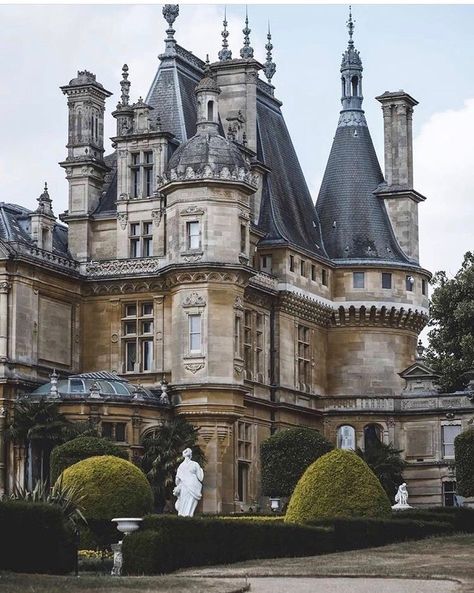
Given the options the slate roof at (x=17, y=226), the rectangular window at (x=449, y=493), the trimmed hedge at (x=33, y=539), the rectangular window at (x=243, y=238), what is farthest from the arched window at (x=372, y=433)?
the trimmed hedge at (x=33, y=539)

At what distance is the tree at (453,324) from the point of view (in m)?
61.4

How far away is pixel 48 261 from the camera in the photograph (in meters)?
68.2

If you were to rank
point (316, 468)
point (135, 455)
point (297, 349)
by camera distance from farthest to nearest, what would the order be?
point (297, 349) < point (135, 455) < point (316, 468)

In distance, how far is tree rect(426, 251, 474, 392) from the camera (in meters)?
61.4

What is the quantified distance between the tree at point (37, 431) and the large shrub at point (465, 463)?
14.3 meters

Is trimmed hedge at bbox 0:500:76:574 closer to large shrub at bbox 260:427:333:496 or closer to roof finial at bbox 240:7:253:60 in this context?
large shrub at bbox 260:427:333:496

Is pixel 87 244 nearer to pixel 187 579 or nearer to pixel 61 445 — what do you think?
pixel 61 445

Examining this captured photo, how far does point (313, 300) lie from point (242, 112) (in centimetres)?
902

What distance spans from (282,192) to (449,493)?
1572 centimetres

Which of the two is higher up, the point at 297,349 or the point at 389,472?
the point at 297,349

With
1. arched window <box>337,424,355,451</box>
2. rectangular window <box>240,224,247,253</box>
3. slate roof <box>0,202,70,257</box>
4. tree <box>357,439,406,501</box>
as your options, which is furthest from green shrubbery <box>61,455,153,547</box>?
arched window <box>337,424,355,451</box>

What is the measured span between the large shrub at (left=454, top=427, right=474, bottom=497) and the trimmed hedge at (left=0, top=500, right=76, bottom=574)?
23.7 m

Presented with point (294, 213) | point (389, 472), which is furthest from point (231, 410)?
point (294, 213)

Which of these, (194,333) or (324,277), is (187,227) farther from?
(324,277)
